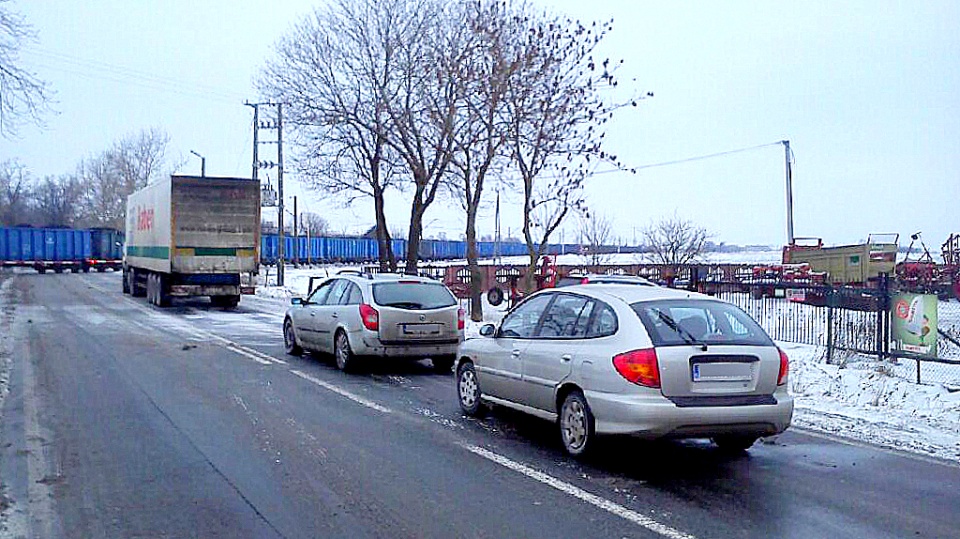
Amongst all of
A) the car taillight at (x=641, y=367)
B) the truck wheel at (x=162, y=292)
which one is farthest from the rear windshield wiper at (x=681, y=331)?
the truck wheel at (x=162, y=292)

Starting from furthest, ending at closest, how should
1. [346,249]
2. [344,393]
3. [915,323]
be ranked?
[346,249] → [915,323] → [344,393]

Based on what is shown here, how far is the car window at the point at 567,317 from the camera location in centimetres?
847

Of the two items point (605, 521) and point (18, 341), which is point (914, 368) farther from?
point (18, 341)

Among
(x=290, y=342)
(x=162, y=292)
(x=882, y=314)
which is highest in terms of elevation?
(x=882, y=314)

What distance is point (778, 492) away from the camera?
7117mm

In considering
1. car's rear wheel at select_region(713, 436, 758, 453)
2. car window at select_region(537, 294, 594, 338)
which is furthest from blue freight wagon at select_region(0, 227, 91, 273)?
car's rear wheel at select_region(713, 436, 758, 453)

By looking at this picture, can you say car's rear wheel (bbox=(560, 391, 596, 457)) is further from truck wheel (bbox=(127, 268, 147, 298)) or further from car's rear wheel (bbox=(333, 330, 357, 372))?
truck wheel (bbox=(127, 268, 147, 298))

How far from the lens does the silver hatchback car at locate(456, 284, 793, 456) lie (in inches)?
296

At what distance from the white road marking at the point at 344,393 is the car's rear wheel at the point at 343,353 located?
0.60 meters

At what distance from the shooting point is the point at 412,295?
14.0m

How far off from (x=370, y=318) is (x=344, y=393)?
1.88 m

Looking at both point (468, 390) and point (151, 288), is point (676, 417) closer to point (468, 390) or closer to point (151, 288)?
point (468, 390)

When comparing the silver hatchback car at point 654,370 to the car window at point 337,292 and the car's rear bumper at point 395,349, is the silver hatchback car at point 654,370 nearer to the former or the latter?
the car's rear bumper at point 395,349

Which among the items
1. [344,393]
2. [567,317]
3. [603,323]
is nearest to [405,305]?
[344,393]
